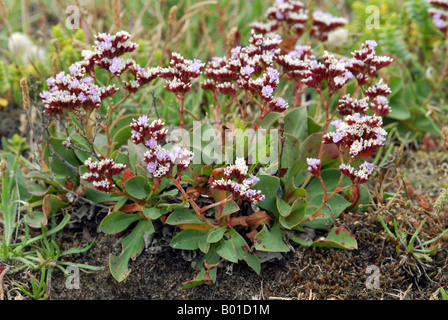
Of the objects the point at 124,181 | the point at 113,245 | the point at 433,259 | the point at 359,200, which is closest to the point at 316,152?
the point at 359,200

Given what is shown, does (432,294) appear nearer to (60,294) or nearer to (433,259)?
(433,259)

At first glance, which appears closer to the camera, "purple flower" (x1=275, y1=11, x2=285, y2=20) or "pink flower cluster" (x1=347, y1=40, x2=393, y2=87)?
"pink flower cluster" (x1=347, y1=40, x2=393, y2=87)

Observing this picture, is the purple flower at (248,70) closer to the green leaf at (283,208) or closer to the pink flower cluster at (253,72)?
the pink flower cluster at (253,72)

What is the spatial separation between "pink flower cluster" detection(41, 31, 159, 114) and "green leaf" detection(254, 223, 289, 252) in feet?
3.55

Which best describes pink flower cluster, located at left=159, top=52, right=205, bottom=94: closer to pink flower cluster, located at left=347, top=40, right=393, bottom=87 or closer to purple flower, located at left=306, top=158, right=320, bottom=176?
purple flower, located at left=306, top=158, right=320, bottom=176

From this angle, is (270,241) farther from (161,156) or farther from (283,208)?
(161,156)

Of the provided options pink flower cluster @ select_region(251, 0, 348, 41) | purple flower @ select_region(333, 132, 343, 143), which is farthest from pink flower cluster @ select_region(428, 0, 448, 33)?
purple flower @ select_region(333, 132, 343, 143)

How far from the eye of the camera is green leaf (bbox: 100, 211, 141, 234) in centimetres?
260

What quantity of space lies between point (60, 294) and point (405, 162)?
2591 millimetres

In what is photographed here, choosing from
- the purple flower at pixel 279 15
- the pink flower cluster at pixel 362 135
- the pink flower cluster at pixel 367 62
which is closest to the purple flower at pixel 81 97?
the pink flower cluster at pixel 362 135

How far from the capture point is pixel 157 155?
7.60 ft

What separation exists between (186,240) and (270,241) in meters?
0.46

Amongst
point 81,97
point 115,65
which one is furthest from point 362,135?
point 81,97

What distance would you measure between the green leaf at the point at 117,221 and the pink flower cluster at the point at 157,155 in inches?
17.1
